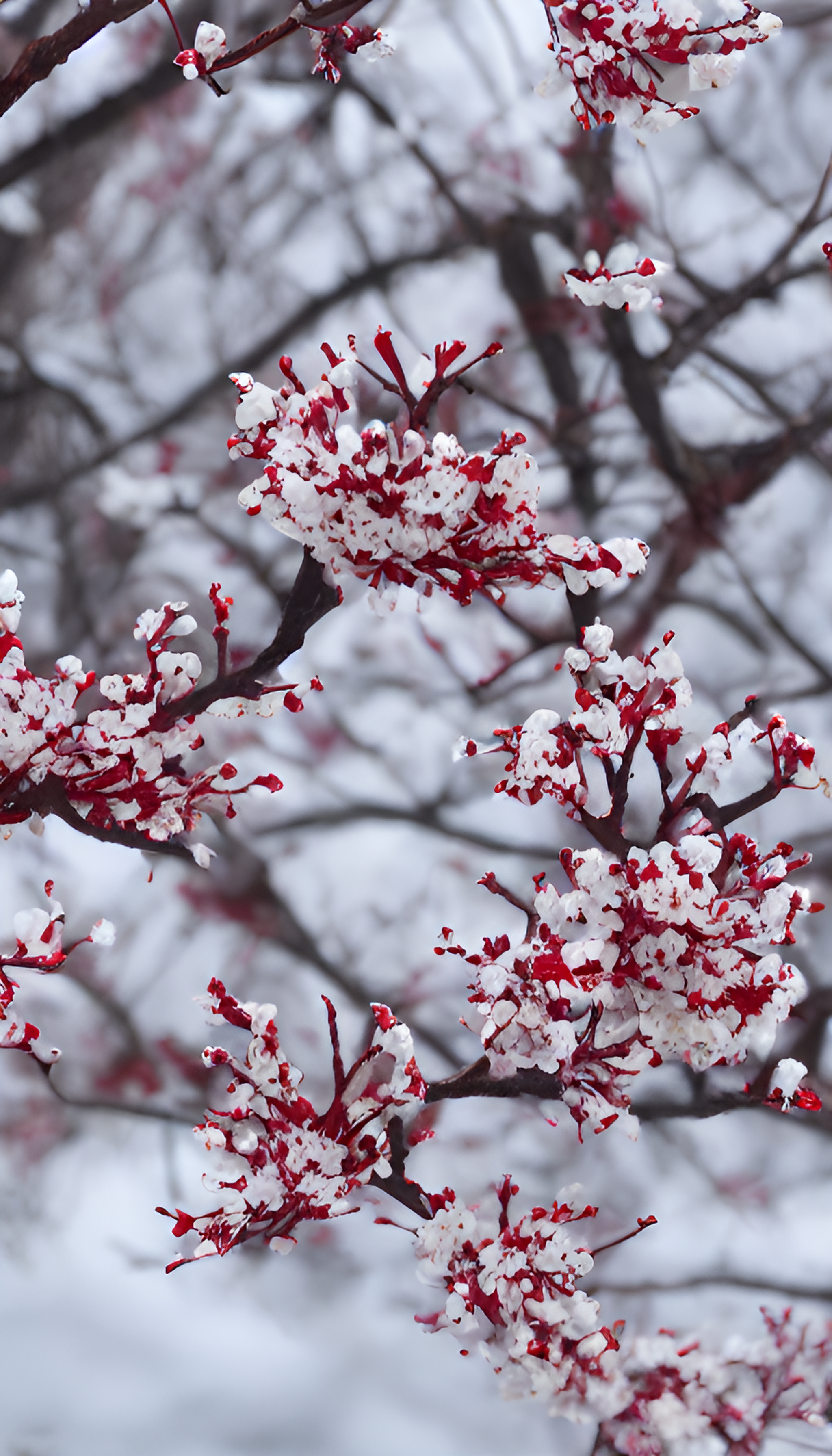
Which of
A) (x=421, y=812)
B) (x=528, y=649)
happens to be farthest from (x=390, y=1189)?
(x=528, y=649)

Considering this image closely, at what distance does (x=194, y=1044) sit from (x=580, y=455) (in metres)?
0.70

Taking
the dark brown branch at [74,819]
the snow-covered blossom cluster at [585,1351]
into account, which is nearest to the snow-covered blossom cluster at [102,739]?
the dark brown branch at [74,819]

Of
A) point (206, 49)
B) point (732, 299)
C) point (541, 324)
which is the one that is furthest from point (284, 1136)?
point (206, 49)

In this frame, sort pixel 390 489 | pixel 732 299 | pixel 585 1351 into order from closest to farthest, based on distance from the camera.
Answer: pixel 390 489 < pixel 585 1351 < pixel 732 299

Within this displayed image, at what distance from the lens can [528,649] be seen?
0.97 m

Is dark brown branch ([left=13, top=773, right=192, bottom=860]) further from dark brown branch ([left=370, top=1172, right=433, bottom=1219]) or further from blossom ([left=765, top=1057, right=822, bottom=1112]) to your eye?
blossom ([left=765, top=1057, right=822, bottom=1112])

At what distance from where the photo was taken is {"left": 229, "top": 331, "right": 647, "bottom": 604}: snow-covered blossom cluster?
2.58ft

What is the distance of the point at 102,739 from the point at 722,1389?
847mm

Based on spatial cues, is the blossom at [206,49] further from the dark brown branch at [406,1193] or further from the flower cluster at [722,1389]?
the flower cluster at [722,1389]

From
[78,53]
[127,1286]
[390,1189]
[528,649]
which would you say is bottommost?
[127,1286]

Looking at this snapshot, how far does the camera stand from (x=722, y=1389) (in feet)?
3.01

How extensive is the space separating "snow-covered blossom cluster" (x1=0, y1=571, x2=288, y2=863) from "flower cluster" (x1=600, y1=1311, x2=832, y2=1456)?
26.9 inches

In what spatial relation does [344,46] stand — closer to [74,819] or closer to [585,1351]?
[74,819]

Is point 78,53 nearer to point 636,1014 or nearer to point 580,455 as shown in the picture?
point 580,455
